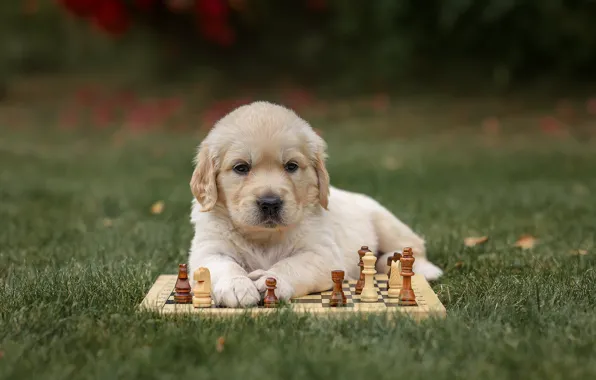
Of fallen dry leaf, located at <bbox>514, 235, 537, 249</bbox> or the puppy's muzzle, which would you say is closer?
the puppy's muzzle

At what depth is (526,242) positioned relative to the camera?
20.7 ft

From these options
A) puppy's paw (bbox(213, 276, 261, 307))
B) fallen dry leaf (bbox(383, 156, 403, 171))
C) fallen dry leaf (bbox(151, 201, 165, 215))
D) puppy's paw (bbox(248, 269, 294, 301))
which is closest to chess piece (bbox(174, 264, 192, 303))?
puppy's paw (bbox(213, 276, 261, 307))

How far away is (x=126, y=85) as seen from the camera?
16.5 metres

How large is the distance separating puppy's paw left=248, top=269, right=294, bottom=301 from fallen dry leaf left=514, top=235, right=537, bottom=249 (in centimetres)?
248

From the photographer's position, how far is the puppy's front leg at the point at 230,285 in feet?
13.3

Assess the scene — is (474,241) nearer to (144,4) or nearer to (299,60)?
Result: (299,60)

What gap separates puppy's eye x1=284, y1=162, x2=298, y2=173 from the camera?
4.37 meters

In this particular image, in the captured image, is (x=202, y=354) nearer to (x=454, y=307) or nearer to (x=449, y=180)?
(x=454, y=307)

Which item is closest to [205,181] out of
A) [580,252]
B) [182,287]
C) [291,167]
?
[291,167]

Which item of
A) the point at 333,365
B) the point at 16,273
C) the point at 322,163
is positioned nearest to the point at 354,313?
the point at 333,365

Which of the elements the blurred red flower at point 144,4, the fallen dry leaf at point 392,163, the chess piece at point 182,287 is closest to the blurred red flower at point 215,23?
the blurred red flower at point 144,4

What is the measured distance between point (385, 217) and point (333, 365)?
2.31 metres

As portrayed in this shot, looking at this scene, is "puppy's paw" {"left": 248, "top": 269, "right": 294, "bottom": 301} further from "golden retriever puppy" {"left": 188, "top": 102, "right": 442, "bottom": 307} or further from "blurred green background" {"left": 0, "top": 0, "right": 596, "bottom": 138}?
"blurred green background" {"left": 0, "top": 0, "right": 596, "bottom": 138}

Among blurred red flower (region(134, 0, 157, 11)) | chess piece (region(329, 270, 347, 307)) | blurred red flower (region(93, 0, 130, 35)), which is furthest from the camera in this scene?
blurred red flower (region(134, 0, 157, 11))
